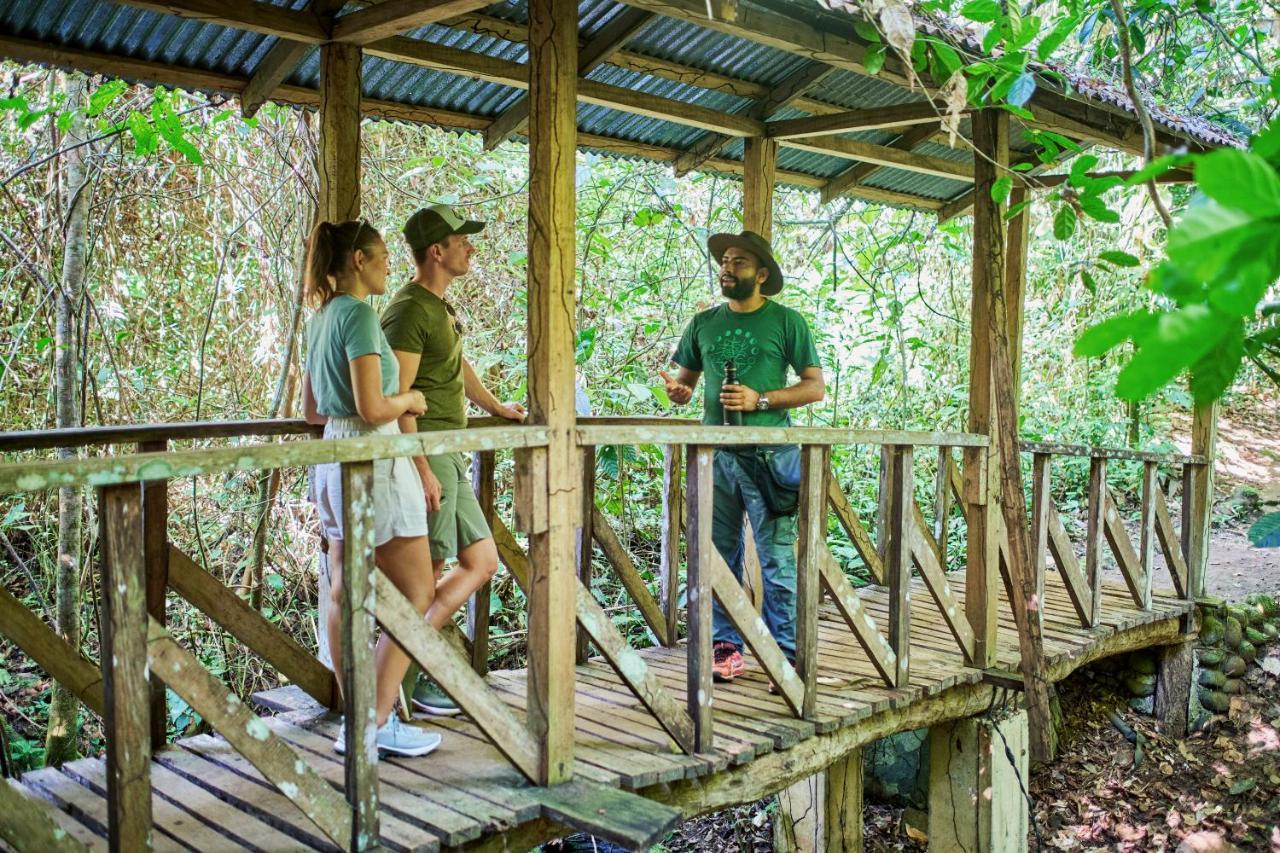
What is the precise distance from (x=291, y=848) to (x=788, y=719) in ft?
6.25


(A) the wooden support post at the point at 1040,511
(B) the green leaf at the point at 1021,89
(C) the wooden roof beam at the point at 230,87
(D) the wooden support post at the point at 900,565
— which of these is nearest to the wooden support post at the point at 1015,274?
(A) the wooden support post at the point at 1040,511

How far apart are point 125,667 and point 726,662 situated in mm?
2701

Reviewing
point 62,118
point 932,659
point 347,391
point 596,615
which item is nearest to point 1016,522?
point 932,659

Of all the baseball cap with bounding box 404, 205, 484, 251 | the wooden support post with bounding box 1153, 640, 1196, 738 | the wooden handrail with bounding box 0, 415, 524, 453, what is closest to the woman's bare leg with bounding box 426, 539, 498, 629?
the wooden handrail with bounding box 0, 415, 524, 453

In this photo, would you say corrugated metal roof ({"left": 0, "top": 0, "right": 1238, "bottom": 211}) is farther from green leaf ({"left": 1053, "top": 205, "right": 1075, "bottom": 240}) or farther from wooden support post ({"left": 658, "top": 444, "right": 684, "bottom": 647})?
wooden support post ({"left": 658, "top": 444, "right": 684, "bottom": 647})

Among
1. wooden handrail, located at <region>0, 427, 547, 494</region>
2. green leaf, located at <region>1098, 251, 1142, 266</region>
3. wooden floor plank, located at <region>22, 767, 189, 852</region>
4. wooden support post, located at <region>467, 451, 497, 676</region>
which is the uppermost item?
green leaf, located at <region>1098, 251, 1142, 266</region>

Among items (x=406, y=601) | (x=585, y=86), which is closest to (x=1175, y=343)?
(x=406, y=601)

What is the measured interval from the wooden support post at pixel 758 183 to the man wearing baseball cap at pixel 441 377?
2.16 meters

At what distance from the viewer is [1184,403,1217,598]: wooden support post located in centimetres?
715

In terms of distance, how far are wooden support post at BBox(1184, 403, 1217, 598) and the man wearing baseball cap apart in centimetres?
534

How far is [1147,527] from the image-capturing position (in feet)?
21.6

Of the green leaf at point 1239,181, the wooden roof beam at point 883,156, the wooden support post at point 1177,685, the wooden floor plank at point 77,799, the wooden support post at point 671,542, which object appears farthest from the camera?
the wooden support post at point 1177,685

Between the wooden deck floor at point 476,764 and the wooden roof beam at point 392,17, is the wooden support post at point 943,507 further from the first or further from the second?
the wooden roof beam at point 392,17

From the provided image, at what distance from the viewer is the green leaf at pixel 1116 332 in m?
0.96
